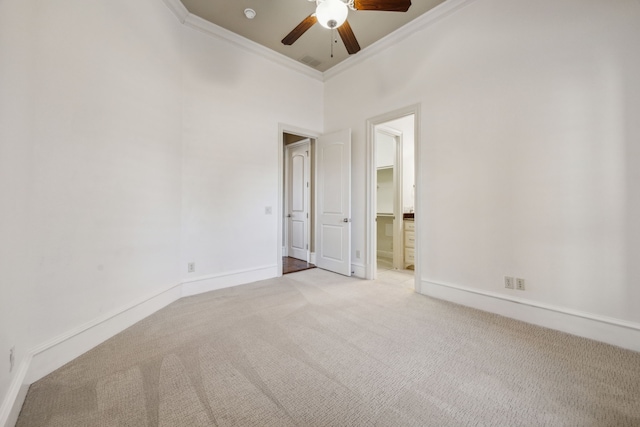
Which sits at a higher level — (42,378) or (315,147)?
(315,147)

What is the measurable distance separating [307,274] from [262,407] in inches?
106

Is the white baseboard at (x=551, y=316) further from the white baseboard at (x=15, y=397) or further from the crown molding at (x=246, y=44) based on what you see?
the crown molding at (x=246, y=44)

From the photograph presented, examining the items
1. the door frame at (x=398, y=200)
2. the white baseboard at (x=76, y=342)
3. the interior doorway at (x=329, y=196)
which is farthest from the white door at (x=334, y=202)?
the white baseboard at (x=76, y=342)

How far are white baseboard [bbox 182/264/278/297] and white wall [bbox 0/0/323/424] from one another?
0.10m

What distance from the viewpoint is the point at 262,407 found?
1363mm

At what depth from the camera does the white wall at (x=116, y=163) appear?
148 cm

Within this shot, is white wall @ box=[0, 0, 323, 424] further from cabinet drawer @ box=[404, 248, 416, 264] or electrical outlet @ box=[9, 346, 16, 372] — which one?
cabinet drawer @ box=[404, 248, 416, 264]

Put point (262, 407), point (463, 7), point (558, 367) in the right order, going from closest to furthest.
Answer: point (262, 407) < point (558, 367) < point (463, 7)

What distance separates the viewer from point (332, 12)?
1956 millimetres

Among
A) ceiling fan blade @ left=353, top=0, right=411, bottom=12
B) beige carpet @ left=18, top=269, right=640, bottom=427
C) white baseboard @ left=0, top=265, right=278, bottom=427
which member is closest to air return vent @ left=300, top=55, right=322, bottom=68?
ceiling fan blade @ left=353, top=0, right=411, bottom=12

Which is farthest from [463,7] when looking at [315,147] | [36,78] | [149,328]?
[149,328]

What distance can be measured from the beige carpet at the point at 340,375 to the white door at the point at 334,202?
5.20ft

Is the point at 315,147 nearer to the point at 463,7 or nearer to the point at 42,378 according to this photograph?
the point at 463,7

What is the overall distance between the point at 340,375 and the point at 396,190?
333 cm
